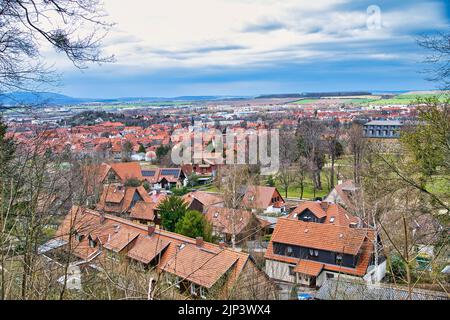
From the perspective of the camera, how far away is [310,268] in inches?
564

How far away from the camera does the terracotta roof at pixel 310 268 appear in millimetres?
14034

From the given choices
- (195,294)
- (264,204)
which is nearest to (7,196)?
(195,294)

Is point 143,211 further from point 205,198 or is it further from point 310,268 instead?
point 310,268

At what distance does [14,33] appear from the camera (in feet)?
16.8

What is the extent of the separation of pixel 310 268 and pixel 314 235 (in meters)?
1.40

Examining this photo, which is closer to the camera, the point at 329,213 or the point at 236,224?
the point at 236,224

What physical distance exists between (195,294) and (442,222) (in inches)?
270

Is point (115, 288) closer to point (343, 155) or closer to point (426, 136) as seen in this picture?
point (426, 136)

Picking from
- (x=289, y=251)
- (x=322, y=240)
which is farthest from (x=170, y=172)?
(x=322, y=240)

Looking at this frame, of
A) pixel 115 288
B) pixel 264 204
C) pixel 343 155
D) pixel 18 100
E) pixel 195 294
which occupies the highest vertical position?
pixel 18 100

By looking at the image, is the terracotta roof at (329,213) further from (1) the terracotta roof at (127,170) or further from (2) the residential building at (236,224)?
(1) the terracotta roof at (127,170)

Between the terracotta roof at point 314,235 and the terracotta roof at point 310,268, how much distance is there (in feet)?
1.93
